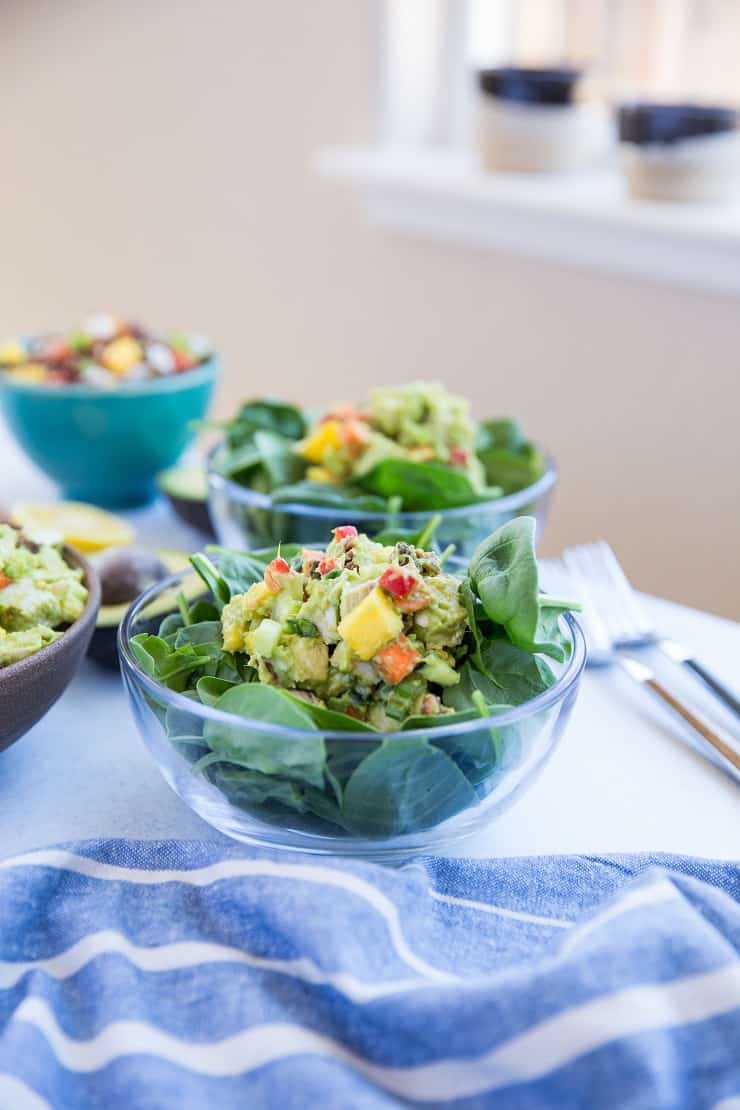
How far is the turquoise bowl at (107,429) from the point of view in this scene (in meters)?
1.55

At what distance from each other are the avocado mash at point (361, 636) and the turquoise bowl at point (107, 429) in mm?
772

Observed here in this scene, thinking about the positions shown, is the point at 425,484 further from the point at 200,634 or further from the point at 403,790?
the point at 403,790

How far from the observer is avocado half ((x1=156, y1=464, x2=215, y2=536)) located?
4.84ft

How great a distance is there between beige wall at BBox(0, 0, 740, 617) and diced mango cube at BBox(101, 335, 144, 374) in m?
0.82

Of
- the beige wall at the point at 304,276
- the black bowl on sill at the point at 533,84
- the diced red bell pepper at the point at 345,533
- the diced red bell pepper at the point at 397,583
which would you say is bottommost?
the beige wall at the point at 304,276

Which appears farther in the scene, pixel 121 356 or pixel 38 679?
pixel 121 356

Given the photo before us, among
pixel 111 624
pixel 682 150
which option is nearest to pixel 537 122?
pixel 682 150

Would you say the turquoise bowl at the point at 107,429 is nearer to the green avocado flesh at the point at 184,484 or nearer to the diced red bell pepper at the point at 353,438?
the green avocado flesh at the point at 184,484

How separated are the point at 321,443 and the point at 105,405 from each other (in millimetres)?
404

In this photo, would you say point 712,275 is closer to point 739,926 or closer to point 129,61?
point 739,926

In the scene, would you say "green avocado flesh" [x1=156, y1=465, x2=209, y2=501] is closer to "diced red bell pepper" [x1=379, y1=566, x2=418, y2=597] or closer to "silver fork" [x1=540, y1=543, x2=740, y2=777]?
"silver fork" [x1=540, y1=543, x2=740, y2=777]

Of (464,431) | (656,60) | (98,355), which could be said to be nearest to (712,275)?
(656,60)

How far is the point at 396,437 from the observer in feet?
4.31

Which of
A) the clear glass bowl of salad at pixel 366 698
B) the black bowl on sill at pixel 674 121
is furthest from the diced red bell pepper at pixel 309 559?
the black bowl on sill at pixel 674 121
